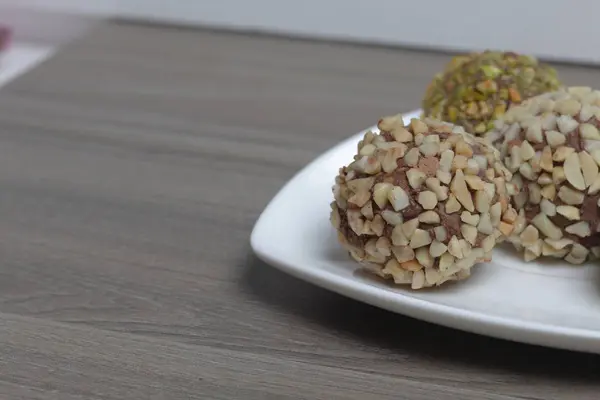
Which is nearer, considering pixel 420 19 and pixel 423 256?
pixel 423 256

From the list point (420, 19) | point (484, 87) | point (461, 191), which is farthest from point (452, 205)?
point (420, 19)

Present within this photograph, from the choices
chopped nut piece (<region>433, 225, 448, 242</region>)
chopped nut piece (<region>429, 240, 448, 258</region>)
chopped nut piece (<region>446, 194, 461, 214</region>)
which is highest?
chopped nut piece (<region>446, 194, 461, 214</region>)

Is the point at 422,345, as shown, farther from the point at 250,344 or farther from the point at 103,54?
the point at 103,54

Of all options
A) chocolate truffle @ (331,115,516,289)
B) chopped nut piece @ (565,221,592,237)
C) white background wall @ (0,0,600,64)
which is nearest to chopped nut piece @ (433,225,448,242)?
chocolate truffle @ (331,115,516,289)

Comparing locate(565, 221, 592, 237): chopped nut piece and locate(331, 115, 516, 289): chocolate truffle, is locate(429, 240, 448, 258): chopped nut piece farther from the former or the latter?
locate(565, 221, 592, 237): chopped nut piece

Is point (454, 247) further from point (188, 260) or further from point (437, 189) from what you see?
point (188, 260)

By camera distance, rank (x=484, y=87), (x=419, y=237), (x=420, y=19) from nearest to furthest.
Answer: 1. (x=419, y=237)
2. (x=484, y=87)
3. (x=420, y=19)

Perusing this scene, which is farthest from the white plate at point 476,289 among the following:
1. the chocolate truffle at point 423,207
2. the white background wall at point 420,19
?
the white background wall at point 420,19
